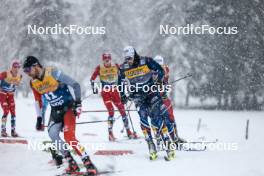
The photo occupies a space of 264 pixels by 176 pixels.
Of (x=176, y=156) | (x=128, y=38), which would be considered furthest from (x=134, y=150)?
(x=128, y=38)

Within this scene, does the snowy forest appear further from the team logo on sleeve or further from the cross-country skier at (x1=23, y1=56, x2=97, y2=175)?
the cross-country skier at (x1=23, y1=56, x2=97, y2=175)

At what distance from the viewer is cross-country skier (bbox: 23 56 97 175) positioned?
6934 mm

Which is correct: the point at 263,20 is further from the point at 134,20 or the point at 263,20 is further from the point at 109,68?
the point at 109,68

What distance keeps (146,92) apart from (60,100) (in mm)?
2083

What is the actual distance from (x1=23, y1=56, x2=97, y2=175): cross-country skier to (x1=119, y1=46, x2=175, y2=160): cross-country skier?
1.72 m

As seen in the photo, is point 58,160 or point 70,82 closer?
point 70,82

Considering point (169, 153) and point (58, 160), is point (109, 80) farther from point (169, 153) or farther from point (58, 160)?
point (169, 153)

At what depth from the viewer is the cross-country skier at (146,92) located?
27.3ft

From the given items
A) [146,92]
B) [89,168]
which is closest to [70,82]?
[89,168]

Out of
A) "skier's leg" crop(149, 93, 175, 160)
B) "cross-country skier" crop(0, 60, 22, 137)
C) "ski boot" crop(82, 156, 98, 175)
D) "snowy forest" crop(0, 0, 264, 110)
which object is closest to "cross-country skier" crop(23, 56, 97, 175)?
"ski boot" crop(82, 156, 98, 175)

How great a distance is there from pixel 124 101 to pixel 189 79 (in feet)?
90.4

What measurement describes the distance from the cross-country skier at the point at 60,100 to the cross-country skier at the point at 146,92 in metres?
1.72

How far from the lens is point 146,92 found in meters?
8.39

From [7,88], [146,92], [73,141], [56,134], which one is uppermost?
[7,88]
